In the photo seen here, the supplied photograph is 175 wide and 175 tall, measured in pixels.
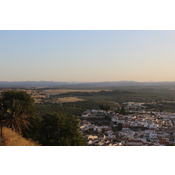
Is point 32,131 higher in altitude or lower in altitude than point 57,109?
higher

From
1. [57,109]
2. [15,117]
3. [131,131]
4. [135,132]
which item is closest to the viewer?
[15,117]

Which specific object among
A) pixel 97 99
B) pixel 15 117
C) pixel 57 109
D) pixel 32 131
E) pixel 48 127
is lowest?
pixel 97 99

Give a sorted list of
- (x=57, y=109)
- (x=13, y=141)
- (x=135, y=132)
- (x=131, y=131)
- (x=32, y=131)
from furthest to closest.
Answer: (x=57, y=109), (x=131, y=131), (x=135, y=132), (x=32, y=131), (x=13, y=141)

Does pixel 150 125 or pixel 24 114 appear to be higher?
pixel 24 114

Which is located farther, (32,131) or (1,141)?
(32,131)

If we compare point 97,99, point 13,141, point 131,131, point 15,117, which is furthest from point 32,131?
point 97,99

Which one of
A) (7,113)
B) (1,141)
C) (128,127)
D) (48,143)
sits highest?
(7,113)

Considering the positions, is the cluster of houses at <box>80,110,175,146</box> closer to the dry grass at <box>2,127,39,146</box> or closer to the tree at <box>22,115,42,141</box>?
the tree at <box>22,115,42,141</box>

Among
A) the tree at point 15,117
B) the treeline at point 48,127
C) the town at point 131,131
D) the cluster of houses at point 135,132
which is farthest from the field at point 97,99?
the tree at point 15,117

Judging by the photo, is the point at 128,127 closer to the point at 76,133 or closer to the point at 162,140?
the point at 162,140

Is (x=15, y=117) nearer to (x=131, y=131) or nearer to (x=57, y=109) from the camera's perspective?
(x=131, y=131)

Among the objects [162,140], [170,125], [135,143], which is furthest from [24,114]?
[170,125]
